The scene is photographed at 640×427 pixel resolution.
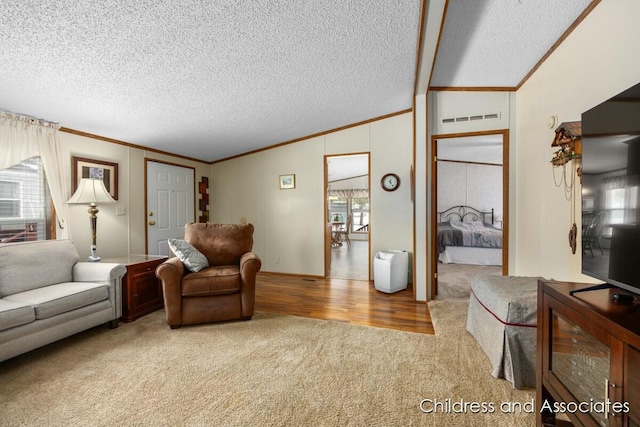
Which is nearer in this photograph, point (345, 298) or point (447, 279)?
point (345, 298)

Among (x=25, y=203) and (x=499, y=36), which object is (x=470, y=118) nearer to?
(x=499, y=36)

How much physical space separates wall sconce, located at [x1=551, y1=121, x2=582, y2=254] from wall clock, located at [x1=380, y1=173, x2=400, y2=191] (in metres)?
2.03

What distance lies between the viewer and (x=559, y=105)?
2.37 meters

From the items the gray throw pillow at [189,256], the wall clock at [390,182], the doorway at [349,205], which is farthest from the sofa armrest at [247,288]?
the doorway at [349,205]

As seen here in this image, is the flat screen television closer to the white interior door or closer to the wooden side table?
the wooden side table

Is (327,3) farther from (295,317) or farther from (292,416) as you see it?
(295,317)

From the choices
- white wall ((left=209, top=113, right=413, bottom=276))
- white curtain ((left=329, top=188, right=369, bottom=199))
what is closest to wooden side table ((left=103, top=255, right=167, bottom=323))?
white wall ((left=209, top=113, right=413, bottom=276))

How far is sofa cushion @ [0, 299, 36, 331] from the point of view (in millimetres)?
1909

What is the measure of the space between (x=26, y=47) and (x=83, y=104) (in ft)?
3.16

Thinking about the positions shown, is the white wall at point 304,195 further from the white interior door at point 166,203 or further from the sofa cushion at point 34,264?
the sofa cushion at point 34,264

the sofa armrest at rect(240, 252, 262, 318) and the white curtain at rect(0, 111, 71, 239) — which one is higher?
the white curtain at rect(0, 111, 71, 239)

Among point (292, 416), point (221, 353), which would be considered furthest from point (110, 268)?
point (292, 416)

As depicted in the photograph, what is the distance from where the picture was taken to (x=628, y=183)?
1.12 metres

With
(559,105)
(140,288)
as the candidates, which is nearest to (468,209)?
(559,105)
